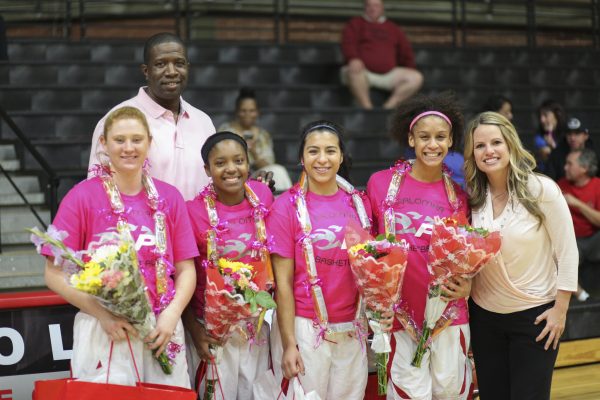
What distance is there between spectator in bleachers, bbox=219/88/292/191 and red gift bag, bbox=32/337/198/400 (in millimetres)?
3461

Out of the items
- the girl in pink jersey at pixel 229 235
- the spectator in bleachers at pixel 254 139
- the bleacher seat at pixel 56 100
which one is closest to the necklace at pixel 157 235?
the girl in pink jersey at pixel 229 235

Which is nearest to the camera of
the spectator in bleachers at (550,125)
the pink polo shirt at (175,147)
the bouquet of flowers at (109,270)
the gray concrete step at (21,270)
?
the bouquet of flowers at (109,270)

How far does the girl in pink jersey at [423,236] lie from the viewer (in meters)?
3.97

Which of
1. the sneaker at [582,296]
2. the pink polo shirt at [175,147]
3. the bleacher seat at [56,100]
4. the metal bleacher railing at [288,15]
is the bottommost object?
the sneaker at [582,296]

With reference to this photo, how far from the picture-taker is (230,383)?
13.1ft

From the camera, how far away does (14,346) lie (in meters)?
4.18

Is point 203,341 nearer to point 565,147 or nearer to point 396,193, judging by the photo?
point 396,193

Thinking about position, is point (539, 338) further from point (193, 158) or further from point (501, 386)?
point (193, 158)

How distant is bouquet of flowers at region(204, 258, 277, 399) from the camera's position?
144 inches

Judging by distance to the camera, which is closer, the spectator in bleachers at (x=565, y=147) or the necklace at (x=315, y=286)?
the necklace at (x=315, y=286)

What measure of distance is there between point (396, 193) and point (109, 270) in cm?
134

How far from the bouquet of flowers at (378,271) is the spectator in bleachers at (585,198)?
3582mm

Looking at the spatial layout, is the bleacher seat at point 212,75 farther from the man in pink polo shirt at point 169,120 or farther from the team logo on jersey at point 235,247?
the team logo on jersey at point 235,247

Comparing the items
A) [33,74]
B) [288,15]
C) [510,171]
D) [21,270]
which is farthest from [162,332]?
[288,15]
